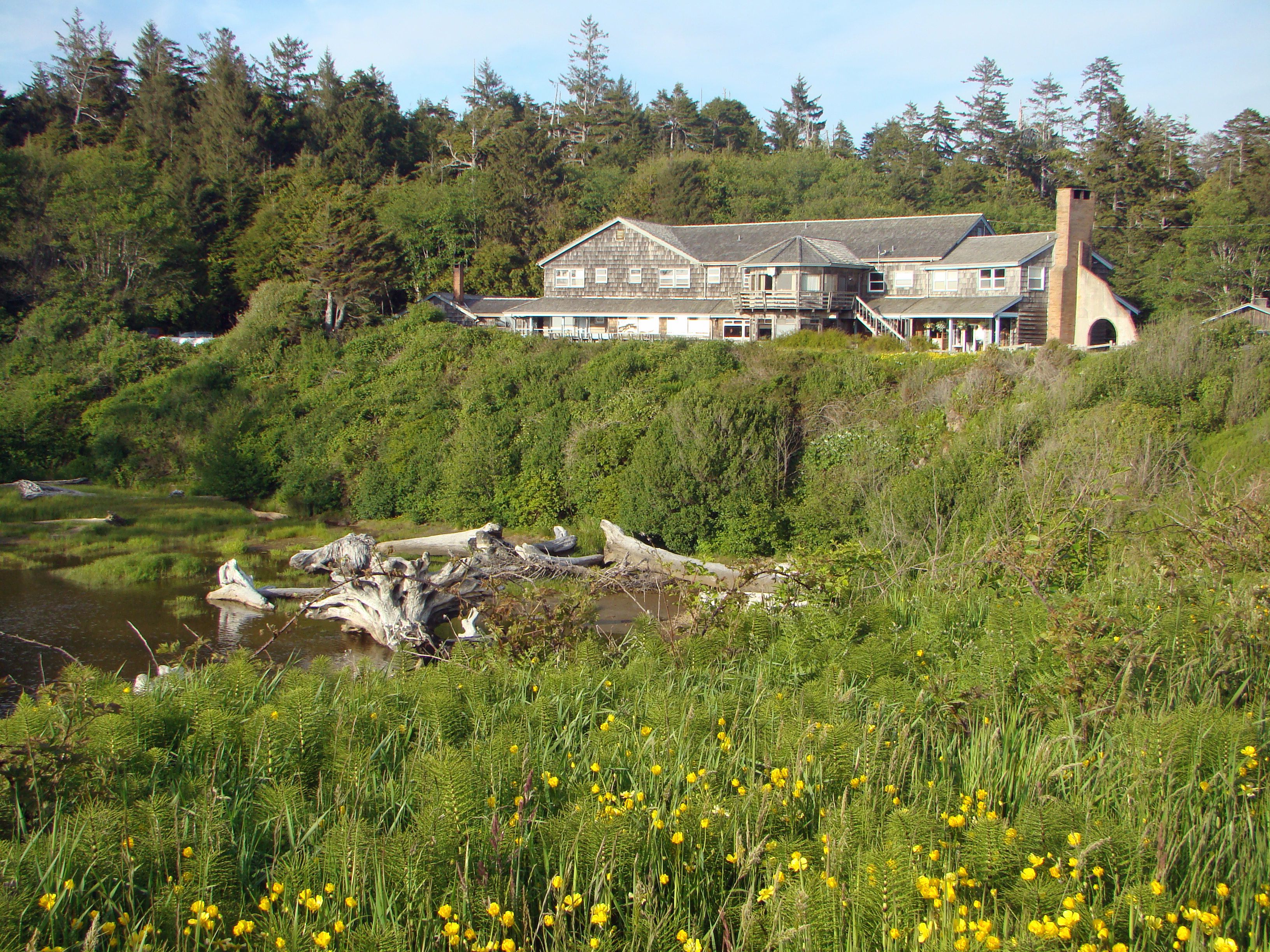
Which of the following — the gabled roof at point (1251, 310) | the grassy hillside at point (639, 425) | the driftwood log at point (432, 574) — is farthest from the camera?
the gabled roof at point (1251, 310)

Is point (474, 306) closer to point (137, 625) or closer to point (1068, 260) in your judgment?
point (1068, 260)

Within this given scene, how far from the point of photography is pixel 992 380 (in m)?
23.1

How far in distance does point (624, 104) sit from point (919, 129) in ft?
81.3

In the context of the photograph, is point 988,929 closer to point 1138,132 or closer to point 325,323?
point 325,323

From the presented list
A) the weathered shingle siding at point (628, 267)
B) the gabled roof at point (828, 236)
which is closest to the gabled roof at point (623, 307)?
the weathered shingle siding at point (628, 267)

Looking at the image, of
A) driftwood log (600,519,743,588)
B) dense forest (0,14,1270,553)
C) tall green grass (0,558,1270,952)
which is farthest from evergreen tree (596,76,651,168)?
tall green grass (0,558,1270,952)

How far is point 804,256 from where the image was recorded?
39.4 meters

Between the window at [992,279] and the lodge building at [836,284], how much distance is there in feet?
0.16

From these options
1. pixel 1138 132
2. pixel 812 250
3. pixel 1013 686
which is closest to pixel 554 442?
pixel 812 250

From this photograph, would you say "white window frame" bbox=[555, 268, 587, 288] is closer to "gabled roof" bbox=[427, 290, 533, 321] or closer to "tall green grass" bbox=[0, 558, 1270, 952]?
"gabled roof" bbox=[427, 290, 533, 321]

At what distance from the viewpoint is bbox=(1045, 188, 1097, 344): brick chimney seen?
36.0 meters

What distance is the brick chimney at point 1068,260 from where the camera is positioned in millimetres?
36031

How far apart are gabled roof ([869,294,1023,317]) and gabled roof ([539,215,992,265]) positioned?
1967 mm

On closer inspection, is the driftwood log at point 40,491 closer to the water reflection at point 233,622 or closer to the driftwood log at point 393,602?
the water reflection at point 233,622
